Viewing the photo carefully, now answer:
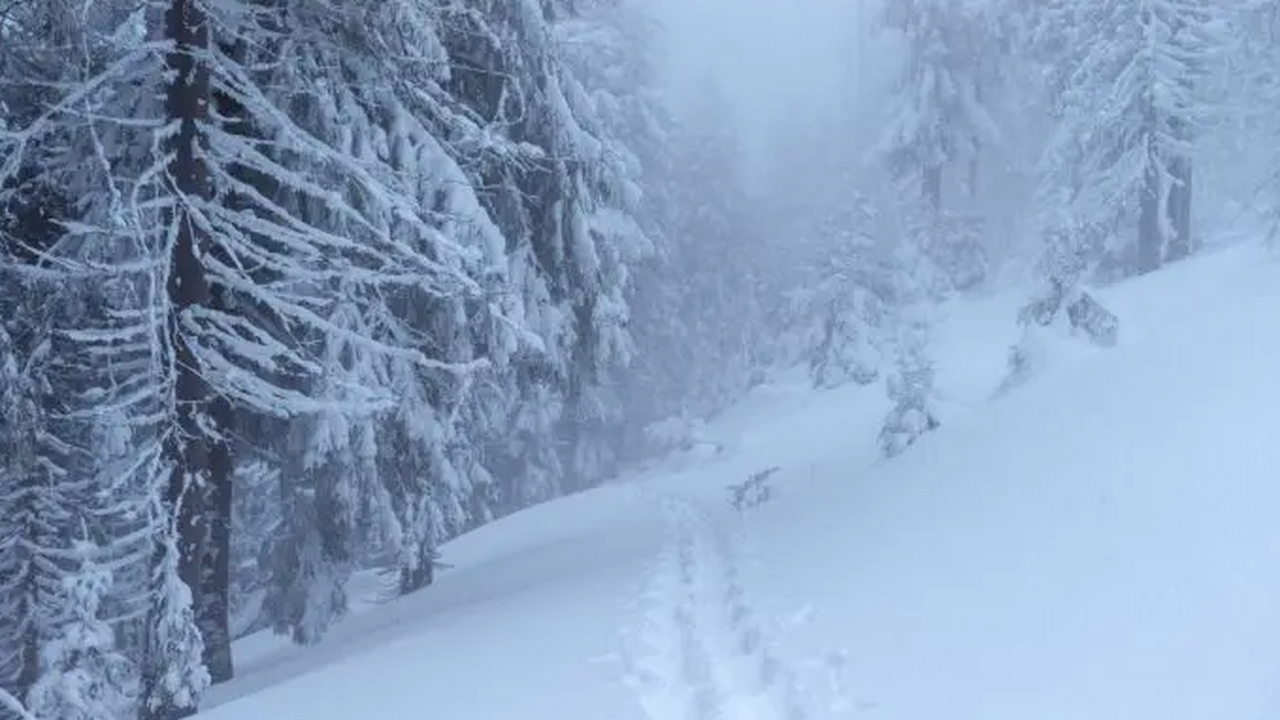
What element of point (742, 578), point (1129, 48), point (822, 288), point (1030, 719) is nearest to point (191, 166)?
point (742, 578)

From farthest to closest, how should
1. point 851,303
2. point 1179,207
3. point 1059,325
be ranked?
point 851,303, point 1179,207, point 1059,325

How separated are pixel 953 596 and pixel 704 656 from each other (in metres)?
1.80

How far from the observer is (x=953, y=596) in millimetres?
8109

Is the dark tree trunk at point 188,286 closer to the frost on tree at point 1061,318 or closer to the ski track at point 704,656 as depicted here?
the ski track at point 704,656

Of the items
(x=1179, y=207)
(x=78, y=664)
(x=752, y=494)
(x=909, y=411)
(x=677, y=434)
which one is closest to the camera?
(x=78, y=664)

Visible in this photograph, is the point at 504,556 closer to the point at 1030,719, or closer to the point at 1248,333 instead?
the point at 1248,333

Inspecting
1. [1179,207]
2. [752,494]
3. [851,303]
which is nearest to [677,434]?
[851,303]

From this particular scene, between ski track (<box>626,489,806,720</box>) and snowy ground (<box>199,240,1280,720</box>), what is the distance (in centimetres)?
3

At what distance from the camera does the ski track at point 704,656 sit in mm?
6926

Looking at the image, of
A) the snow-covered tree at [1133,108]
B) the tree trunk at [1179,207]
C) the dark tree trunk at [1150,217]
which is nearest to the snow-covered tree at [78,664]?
the snow-covered tree at [1133,108]

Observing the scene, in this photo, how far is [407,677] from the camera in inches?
323

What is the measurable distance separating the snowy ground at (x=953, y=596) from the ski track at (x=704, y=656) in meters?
0.03

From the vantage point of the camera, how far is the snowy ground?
6.43m

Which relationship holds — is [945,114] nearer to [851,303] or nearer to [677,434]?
[851,303]
